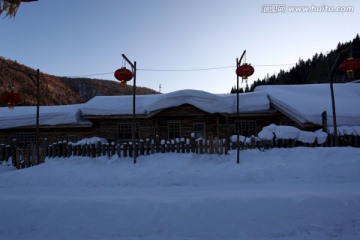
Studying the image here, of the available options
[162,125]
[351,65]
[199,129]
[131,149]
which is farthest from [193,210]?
[162,125]

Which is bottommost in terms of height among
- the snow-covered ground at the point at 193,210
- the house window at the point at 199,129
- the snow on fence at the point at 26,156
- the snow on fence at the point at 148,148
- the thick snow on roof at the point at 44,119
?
the snow-covered ground at the point at 193,210

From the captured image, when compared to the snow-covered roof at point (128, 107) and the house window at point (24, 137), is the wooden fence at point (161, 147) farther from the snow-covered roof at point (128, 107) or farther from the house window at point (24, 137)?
the house window at point (24, 137)

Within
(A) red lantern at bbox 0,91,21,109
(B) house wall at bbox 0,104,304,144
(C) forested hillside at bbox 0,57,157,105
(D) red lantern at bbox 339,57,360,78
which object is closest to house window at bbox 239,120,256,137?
(B) house wall at bbox 0,104,304,144

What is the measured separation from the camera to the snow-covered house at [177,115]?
14414 millimetres

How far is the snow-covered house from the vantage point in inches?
567

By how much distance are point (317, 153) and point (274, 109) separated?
6.25 m

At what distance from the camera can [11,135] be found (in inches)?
663

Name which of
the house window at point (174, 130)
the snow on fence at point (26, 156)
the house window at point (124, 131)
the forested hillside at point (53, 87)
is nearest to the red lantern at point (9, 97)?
the snow on fence at point (26, 156)

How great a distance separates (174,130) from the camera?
631 inches

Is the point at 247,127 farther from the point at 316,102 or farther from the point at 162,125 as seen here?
the point at 162,125

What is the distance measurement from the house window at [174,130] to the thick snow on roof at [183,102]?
202 cm

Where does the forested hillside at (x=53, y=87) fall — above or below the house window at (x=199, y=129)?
above

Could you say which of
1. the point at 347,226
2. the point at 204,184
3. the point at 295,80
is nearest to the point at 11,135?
the point at 204,184

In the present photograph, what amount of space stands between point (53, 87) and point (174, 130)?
5248 centimetres
